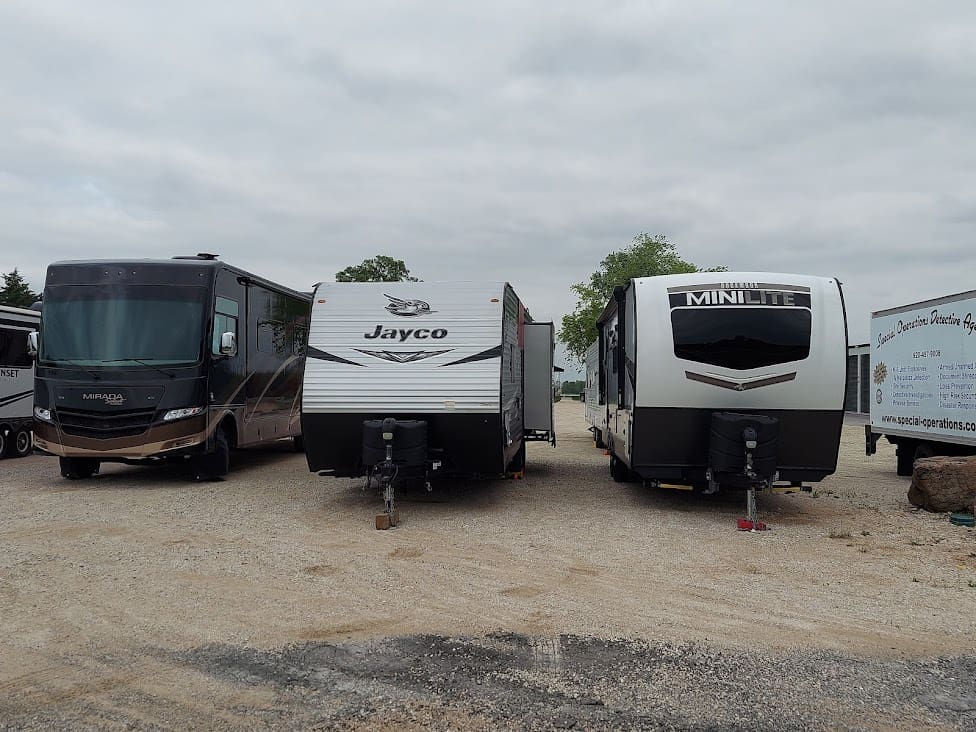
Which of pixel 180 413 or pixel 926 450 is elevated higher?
pixel 180 413

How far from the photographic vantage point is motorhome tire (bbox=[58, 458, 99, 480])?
12883 mm

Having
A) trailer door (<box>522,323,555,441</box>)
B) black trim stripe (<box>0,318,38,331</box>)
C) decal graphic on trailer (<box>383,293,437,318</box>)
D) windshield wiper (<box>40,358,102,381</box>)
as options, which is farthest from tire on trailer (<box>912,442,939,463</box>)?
black trim stripe (<box>0,318,38,331</box>)

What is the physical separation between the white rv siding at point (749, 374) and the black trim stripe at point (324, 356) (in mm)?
3310

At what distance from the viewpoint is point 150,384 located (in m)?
11.7

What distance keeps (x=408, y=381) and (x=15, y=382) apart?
10478 mm

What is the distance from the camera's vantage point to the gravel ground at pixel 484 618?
4180 mm

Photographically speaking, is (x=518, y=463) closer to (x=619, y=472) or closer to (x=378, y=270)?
(x=619, y=472)

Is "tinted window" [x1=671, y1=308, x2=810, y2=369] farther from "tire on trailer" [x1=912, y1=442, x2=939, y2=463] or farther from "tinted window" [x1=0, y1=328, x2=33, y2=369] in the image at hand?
"tinted window" [x1=0, y1=328, x2=33, y2=369]

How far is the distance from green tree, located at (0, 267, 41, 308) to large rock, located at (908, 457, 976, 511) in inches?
2055

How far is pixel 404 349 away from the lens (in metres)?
9.80

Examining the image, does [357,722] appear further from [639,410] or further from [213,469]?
[213,469]

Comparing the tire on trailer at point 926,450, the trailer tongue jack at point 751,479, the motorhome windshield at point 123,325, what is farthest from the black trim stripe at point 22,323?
the tire on trailer at point 926,450

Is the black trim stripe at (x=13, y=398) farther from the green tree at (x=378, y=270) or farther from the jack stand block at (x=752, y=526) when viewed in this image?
the green tree at (x=378, y=270)

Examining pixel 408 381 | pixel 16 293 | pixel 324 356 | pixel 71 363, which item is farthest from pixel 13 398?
pixel 16 293
